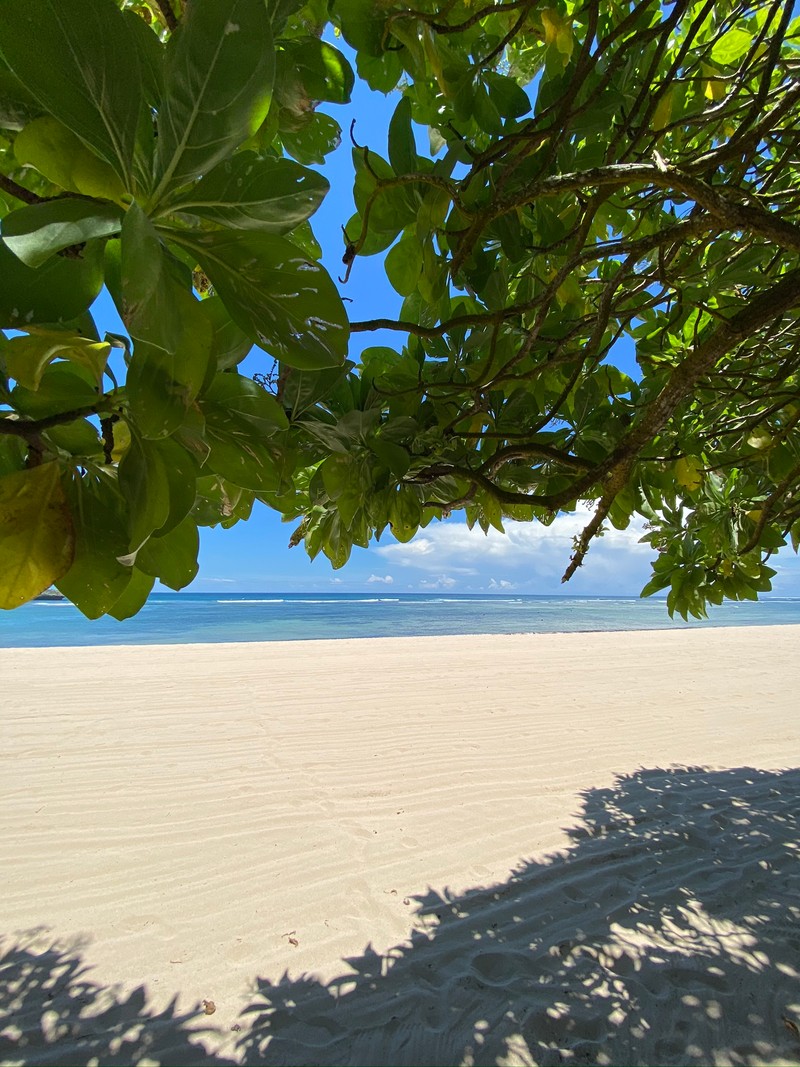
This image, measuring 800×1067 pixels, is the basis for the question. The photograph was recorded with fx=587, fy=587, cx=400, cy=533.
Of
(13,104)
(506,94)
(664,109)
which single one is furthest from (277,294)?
(664,109)

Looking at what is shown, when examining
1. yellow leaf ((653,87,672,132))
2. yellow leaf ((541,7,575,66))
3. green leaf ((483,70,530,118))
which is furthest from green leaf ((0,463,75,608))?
yellow leaf ((653,87,672,132))

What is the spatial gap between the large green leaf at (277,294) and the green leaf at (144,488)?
0.12 m

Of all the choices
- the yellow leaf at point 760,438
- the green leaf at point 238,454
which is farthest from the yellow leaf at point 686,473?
the green leaf at point 238,454

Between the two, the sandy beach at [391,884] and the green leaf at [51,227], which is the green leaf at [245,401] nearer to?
the green leaf at [51,227]

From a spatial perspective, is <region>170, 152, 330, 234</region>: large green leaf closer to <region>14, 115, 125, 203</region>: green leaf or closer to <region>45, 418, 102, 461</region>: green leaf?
<region>14, 115, 125, 203</region>: green leaf

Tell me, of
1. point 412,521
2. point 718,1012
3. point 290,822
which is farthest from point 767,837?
point 412,521

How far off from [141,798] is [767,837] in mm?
4396

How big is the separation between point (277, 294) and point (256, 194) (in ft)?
0.21

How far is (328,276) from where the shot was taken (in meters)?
0.43

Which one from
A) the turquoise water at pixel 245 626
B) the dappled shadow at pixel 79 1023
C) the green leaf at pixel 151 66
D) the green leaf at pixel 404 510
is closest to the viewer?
the green leaf at pixel 151 66

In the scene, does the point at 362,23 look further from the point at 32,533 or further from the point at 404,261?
the point at 32,533

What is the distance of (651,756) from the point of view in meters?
5.71

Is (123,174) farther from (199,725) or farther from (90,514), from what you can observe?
(199,725)

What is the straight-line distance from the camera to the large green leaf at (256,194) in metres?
0.39
